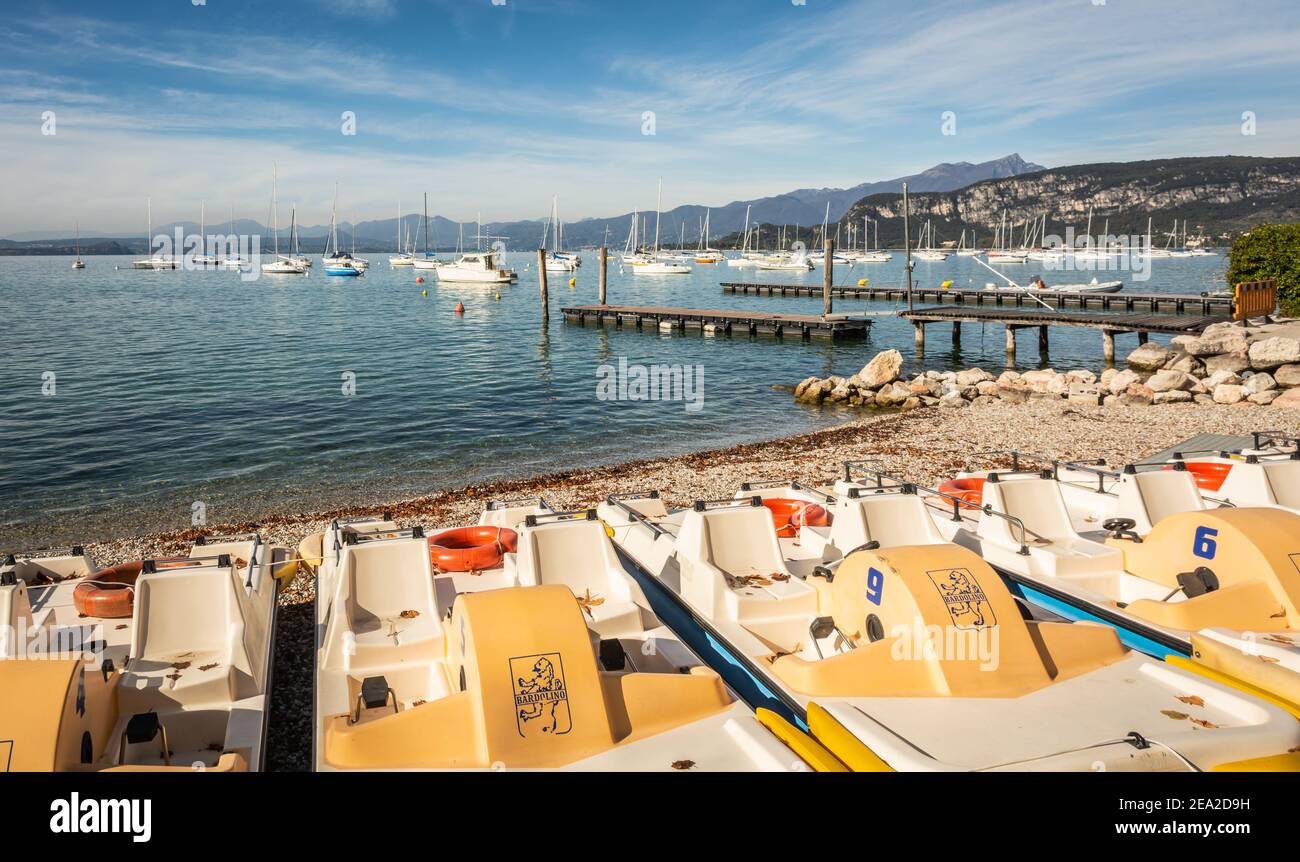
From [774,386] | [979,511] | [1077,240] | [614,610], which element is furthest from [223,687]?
[1077,240]

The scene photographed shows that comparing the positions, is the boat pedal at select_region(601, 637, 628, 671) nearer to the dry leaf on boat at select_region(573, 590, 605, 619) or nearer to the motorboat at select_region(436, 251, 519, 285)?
the dry leaf on boat at select_region(573, 590, 605, 619)

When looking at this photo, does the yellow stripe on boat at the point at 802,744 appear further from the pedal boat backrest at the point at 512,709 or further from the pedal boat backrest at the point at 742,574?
the pedal boat backrest at the point at 742,574

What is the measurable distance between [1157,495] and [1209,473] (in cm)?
248

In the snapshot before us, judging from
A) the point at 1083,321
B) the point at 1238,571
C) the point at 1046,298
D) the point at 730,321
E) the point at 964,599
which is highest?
the point at 1046,298

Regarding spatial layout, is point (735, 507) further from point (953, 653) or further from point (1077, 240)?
point (1077, 240)

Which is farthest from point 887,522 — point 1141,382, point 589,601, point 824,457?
point 1141,382

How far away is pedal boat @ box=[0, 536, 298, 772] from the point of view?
14.7ft

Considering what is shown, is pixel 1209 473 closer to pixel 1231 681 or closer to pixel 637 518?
pixel 1231 681

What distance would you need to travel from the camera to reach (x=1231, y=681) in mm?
6109

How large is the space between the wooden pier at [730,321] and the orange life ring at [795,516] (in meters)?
34.8

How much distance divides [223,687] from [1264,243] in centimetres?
4093

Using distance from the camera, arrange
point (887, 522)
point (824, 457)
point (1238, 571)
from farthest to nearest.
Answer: point (824, 457), point (887, 522), point (1238, 571)

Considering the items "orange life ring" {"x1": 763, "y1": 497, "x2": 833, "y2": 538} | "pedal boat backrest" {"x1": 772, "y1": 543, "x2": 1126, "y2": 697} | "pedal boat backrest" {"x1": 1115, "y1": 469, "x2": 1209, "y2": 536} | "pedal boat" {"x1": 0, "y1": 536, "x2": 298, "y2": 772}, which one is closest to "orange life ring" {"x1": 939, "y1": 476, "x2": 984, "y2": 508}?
"pedal boat backrest" {"x1": 1115, "y1": 469, "x2": 1209, "y2": 536}

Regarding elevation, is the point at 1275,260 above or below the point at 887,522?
above
